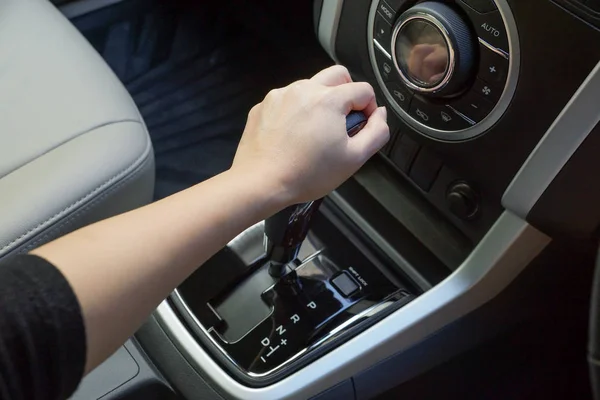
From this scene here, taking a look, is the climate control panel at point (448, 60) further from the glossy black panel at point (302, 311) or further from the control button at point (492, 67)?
the glossy black panel at point (302, 311)

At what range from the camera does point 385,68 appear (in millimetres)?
640

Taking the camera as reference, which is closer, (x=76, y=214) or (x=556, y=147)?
(x=556, y=147)

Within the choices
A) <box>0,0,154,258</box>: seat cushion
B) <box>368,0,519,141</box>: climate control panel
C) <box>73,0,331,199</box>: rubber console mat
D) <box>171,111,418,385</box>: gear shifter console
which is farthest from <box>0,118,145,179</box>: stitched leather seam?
<box>73,0,331,199</box>: rubber console mat

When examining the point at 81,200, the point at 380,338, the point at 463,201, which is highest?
the point at 81,200

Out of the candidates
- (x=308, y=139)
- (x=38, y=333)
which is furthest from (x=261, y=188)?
(x=38, y=333)

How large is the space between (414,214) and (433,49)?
0.22 meters

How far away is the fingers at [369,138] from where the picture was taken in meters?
0.53

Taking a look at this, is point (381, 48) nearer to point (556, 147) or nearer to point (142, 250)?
point (556, 147)

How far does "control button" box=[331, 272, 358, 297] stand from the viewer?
722mm

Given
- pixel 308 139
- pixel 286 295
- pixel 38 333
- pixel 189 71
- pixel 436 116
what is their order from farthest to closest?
pixel 189 71 → pixel 286 295 → pixel 436 116 → pixel 308 139 → pixel 38 333

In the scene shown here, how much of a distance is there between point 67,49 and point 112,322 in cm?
41

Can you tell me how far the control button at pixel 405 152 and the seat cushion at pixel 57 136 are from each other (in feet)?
0.84

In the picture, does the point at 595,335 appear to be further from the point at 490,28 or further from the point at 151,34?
the point at 151,34

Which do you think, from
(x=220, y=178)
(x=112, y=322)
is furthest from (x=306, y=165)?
(x=112, y=322)
